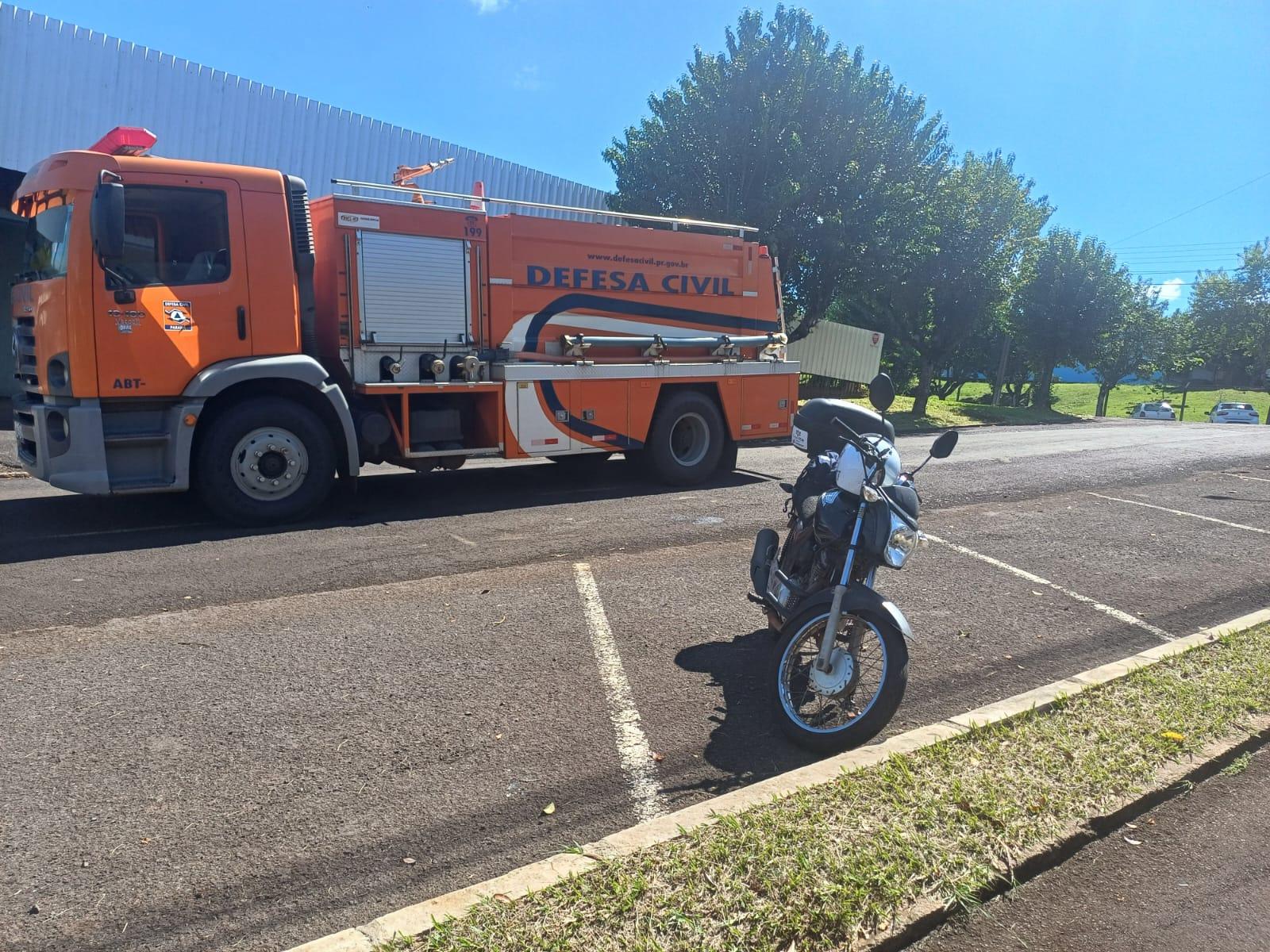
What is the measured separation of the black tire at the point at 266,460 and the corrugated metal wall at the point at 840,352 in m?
19.9

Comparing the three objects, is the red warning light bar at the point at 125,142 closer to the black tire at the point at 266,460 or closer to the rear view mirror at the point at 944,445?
the black tire at the point at 266,460

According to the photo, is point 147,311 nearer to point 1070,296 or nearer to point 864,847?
point 864,847

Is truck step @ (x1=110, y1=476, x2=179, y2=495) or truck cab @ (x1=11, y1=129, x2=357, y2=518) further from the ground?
truck cab @ (x1=11, y1=129, x2=357, y2=518)

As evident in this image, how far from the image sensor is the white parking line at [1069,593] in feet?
19.9

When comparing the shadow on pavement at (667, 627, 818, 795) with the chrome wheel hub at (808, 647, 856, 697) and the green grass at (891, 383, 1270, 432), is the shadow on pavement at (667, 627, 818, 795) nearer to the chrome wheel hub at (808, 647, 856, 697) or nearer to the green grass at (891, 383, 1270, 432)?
the chrome wheel hub at (808, 647, 856, 697)

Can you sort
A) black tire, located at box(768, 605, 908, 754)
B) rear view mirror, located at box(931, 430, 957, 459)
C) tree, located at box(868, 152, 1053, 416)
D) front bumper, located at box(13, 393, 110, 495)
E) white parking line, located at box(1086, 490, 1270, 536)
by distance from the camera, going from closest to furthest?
black tire, located at box(768, 605, 908, 754), rear view mirror, located at box(931, 430, 957, 459), front bumper, located at box(13, 393, 110, 495), white parking line, located at box(1086, 490, 1270, 536), tree, located at box(868, 152, 1053, 416)

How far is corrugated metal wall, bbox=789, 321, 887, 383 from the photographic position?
27297mm

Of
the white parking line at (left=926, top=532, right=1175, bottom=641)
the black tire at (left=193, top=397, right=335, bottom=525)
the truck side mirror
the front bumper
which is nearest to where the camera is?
the white parking line at (left=926, top=532, right=1175, bottom=641)

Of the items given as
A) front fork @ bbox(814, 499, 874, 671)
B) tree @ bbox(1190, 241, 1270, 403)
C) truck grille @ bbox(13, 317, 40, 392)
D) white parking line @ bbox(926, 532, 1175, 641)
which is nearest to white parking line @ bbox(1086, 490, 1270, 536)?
white parking line @ bbox(926, 532, 1175, 641)

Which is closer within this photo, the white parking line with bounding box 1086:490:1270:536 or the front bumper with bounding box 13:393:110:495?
the front bumper with bounding box 13:393:110:495

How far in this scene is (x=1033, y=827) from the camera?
336cm

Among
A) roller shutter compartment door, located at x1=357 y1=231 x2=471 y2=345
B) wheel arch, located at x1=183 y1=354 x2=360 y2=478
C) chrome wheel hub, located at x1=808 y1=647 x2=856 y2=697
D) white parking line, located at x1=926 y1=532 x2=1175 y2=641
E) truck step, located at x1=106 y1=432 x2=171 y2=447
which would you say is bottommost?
white parking line, located at x1=926 y1=532 x2=1175 y2=641

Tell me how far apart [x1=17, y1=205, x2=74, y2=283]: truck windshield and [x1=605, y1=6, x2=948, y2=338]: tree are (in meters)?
15.3

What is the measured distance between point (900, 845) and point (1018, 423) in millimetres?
29390
